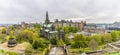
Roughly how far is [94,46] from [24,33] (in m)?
15.1

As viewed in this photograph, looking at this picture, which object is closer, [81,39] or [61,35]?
[81,39]

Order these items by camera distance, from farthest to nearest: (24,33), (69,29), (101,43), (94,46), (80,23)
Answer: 1. (80,23)
2. (69,29)
3. (24,33)
4. (101,43)
5. (94,46)

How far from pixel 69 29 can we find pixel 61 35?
15.3m

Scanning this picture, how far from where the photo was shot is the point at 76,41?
31703mm

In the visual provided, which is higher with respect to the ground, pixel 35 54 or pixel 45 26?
pixel 45 26

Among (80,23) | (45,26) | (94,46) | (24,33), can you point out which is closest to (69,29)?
(45,26)

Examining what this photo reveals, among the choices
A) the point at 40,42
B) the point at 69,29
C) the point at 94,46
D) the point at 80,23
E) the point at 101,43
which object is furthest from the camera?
the point at 80,23

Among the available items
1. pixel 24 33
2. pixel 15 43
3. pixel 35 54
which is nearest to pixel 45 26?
pixel 24 33

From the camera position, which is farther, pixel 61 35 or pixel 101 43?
pixel 61 35

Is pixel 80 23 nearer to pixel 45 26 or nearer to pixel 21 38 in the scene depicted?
pixel 45 26

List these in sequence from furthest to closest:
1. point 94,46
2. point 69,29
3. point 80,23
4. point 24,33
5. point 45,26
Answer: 1. point 80,23
2. point 69,29
3. point 45,26
4. point 24,33
5. point 94,46

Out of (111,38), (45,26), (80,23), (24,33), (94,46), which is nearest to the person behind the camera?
(94,46)

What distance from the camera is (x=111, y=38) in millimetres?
35875

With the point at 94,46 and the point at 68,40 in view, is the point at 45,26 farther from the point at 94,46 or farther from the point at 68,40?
the point at 94,46
